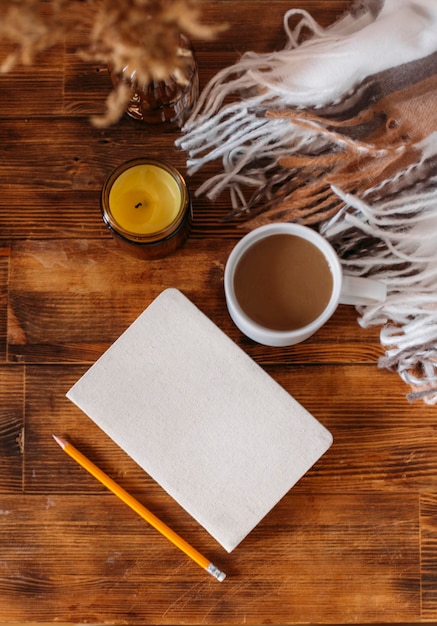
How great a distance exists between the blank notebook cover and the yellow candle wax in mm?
68

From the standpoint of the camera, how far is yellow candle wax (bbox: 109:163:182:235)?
2.03ft

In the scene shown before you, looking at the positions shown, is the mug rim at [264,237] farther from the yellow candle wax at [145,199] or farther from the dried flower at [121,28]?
the dried flower at [121,28]

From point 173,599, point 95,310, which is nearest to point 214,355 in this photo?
point 95,310

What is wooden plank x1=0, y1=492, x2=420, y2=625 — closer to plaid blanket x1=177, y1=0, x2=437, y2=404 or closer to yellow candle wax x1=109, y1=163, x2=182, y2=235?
plaid blanket x1=177, y1=0, x2=437, y2=404

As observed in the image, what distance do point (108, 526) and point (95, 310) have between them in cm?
21

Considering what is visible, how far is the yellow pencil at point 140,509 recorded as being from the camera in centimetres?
62

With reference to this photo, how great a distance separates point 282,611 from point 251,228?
37 centimetres

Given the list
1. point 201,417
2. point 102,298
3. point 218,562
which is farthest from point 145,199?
point 218,562

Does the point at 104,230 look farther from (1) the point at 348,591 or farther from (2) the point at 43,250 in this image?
(1) the point at 348,591

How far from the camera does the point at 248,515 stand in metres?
0.62

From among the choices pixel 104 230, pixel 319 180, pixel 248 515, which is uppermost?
pixel 319 180

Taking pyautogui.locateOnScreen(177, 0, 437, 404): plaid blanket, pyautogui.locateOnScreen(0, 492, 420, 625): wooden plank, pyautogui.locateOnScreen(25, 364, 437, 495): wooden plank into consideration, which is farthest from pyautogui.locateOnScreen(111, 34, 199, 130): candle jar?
pyautogui.locateOnScreen(0, 492, 420, 625): wooden plank

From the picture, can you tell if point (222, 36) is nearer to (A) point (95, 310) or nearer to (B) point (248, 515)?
(A) point (95, 310)

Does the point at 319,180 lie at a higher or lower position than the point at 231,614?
higher
